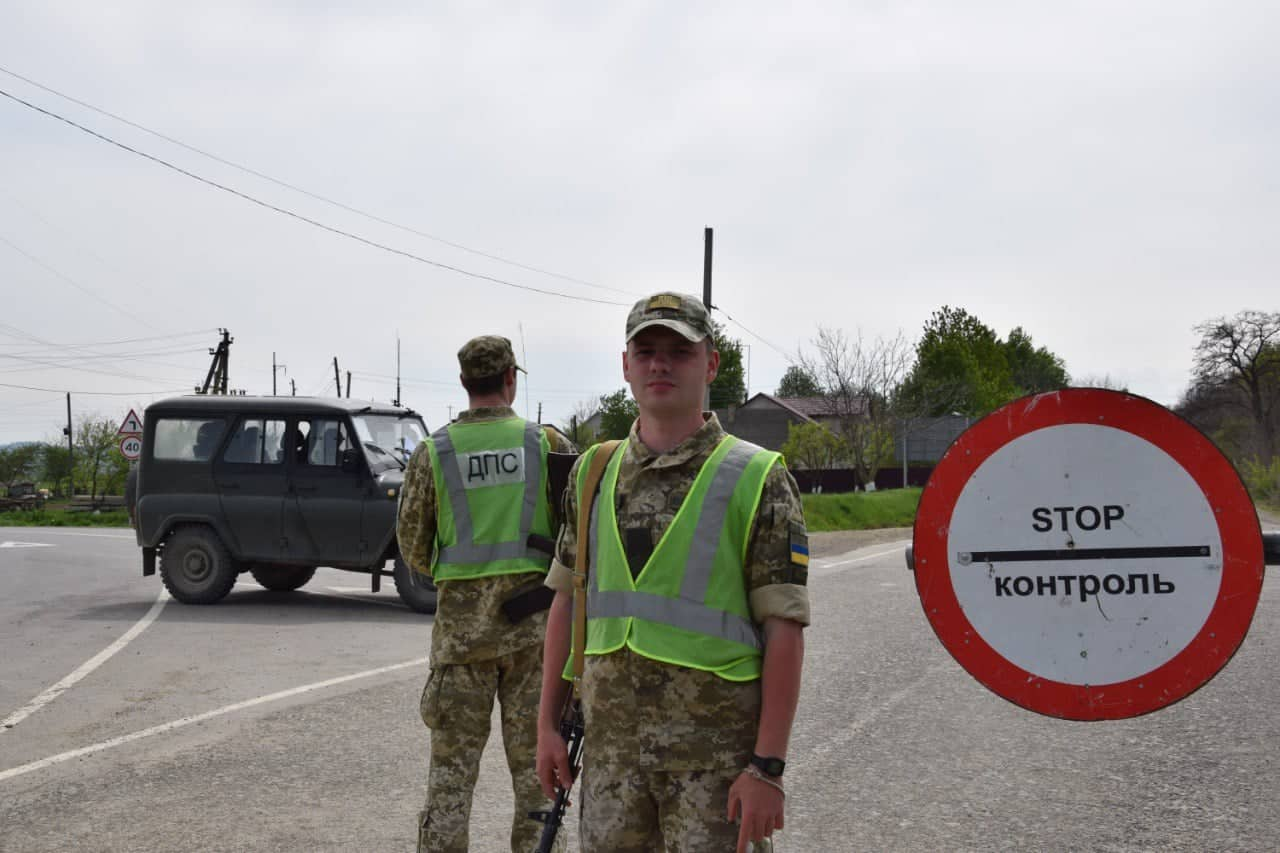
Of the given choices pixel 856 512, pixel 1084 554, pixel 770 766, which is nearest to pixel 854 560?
pixel 856 512

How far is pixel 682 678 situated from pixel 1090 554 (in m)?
0.92

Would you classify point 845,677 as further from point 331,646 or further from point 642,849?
point 642,849

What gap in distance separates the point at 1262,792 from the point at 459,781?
3.81 meters

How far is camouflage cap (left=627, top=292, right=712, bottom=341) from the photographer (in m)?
2.54

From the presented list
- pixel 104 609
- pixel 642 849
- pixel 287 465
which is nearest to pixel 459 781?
pixel 642 849

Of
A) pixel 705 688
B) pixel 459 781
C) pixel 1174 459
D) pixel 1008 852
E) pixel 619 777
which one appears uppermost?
pixel 1174 459

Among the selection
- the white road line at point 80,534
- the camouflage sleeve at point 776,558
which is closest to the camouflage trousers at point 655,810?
the camouflage sleeve at point 776,558

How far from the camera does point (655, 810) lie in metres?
2.50

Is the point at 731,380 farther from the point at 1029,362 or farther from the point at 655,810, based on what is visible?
the point at 655,810

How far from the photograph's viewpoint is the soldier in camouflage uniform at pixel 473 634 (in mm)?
3613

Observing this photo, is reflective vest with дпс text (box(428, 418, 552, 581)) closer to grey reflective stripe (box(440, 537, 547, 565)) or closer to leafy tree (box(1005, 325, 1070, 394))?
grey reflective stripe (box(440, 537, 547, 565))

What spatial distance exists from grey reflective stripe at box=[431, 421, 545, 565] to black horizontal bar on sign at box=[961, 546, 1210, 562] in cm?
215

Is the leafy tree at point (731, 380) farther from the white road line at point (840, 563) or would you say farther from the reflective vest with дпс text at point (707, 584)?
the reflective vest with дпс text at point (707, 584)

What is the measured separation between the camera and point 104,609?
12.8 metres
